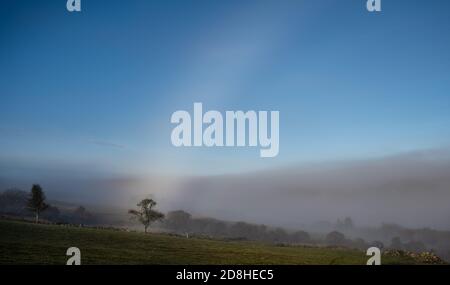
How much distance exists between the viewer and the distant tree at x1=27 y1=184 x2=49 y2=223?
16.7m

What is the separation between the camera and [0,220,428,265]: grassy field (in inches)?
587

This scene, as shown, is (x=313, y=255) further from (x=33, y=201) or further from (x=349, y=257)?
(x=33, y=201)

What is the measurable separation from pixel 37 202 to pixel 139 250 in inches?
210

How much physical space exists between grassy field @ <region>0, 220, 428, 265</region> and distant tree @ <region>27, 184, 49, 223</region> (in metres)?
1.05

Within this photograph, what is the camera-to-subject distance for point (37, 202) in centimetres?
1841

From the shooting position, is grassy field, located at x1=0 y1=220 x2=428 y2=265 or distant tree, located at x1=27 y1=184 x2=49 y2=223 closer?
grassy field, located at x1=0 y1=220 x2=428 y2=265

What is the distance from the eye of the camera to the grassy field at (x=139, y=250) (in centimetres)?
1490

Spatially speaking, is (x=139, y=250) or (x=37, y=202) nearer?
(x=139, y=250)

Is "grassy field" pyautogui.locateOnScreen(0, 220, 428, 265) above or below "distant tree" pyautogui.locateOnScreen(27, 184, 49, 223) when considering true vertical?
below
